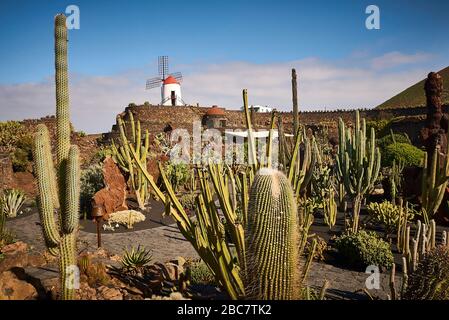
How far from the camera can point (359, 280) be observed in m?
5.97

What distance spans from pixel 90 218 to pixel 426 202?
935cm

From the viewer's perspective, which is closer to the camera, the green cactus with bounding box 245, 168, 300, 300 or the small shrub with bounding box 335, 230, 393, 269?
the green cactus with bounding box 245, 168, 300, 300

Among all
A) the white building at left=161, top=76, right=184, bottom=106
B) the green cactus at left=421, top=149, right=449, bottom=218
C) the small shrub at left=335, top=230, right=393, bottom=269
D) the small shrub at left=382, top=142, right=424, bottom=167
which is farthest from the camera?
the white building at left=161, top=76, right=184, bottom=106

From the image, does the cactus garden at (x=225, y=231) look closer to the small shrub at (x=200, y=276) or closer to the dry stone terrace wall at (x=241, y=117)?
the small shrub at (x=200, y=276)

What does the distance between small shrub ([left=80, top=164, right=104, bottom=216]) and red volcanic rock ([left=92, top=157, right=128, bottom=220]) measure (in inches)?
30.3

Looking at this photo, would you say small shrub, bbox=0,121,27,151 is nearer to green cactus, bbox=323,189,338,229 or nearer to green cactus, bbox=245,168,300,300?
green cactus, bbox=323,189,338,229

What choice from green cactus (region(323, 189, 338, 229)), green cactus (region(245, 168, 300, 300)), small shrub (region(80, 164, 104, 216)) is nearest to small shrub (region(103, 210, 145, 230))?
small shrub (region(80, 164, 104, 216))

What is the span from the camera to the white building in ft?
140

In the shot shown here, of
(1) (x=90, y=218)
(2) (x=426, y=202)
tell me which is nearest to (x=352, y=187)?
(2) (x=426, y=202)

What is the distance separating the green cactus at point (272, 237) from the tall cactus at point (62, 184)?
202cm

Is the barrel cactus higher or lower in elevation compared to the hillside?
lower

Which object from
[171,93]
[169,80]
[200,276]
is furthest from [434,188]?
[169,80]

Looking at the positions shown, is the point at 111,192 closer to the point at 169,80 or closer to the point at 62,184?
the point at 62,184

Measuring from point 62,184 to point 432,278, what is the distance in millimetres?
4538
